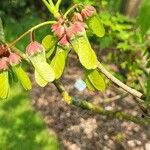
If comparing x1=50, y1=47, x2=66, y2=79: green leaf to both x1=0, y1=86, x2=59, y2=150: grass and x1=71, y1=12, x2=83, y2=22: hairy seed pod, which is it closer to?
x1=71, y1=12, x2=83, y2=22: hairy seed pod

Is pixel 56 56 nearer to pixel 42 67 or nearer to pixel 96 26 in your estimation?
pixel 42 67

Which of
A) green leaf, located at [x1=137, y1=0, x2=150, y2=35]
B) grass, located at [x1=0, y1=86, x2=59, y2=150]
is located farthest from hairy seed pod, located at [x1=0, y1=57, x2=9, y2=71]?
grass, located at [x1=0, y1=86, x2=59, y2=150]

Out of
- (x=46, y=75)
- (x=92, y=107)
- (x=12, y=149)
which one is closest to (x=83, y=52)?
(x=46, y=75)

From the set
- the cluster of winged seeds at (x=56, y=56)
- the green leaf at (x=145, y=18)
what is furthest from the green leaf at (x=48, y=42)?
the green leaf at (x=145, y=18)

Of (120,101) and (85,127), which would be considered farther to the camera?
(120,101)

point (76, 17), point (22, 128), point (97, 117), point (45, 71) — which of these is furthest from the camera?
point (97, 117)

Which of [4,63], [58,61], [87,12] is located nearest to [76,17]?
[87,12]

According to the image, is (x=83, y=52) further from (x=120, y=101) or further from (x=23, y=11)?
(x=23, y=11)
